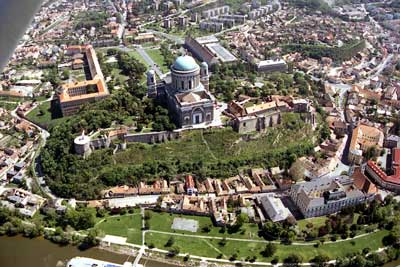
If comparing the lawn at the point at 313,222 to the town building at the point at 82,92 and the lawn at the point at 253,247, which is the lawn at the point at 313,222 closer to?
the lawn at the point at 253,247

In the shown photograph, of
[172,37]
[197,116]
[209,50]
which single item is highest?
[197,116]

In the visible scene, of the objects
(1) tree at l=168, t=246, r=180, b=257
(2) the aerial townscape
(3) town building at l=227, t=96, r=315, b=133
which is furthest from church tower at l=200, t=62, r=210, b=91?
(1) tree at l=168, t=246, r=180, b=257

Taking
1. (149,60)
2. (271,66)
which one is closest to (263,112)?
(271,66)

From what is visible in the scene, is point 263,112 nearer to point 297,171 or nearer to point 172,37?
point 297,171

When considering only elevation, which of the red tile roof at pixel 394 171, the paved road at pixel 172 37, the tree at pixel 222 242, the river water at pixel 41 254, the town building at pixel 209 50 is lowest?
the river water at pixel 41 254

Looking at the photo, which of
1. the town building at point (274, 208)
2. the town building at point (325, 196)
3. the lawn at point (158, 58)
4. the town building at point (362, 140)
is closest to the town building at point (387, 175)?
the town building at point (362, 140)

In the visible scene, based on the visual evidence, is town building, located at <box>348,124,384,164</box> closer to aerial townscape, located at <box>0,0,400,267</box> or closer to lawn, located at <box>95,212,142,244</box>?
aerial townscape, located at <box>0,0,400,267</box>
